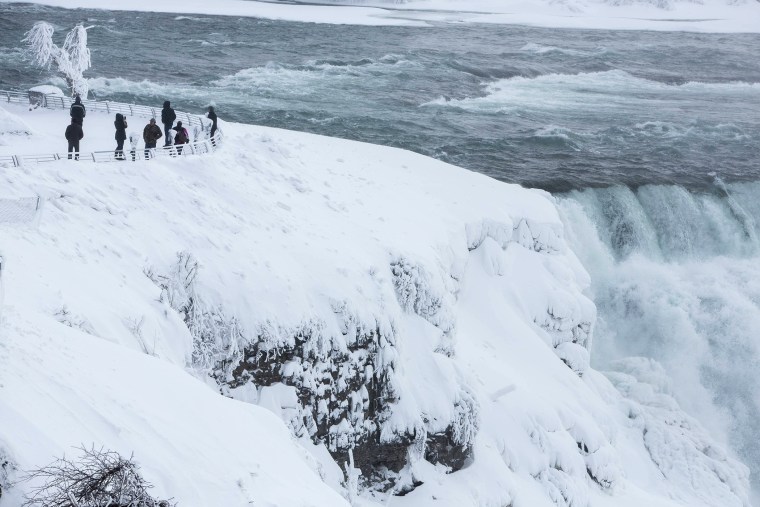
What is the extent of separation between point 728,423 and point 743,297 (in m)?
5.35

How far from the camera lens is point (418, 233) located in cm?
1945

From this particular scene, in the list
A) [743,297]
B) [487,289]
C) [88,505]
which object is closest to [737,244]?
[743,297]

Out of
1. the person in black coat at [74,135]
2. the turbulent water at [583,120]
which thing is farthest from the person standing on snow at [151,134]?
the turbulent water at [583,120]

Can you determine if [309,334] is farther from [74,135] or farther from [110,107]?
[110,107]

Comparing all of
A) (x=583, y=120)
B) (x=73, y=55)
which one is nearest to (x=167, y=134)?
(x=73, y=55)

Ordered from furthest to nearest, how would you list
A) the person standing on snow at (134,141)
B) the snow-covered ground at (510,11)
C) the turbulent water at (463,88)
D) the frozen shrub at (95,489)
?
the snow-covered ground at (510,11), the turbulent water at (463,88), the person standing on snow at (134,141), the frozen shrub at (95,489)

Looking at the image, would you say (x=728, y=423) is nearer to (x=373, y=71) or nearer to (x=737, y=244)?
(x=737, y=244)

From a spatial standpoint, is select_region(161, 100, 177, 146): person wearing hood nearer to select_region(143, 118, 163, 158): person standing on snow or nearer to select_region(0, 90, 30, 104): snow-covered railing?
select_region(143, 118, 163, 158): person standing on snow

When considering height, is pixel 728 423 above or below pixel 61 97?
below

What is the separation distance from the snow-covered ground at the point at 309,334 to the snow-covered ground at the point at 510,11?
49.3 metres

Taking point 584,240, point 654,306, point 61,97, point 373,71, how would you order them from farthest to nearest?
point 373,71, point 584,240, point 654,306, point 61,97

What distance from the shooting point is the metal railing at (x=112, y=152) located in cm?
1549

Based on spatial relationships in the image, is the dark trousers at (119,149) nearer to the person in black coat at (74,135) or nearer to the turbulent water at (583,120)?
the person in black coat at (74,135)

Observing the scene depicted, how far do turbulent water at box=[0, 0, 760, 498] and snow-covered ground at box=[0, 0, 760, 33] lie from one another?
20.6 ft
